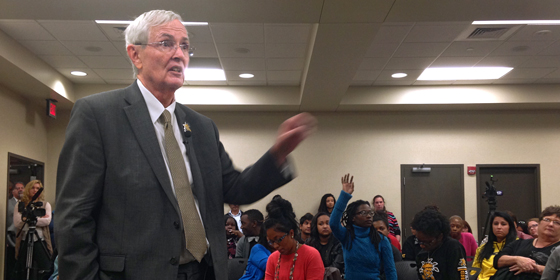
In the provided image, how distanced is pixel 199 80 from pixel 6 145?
3.24 meters

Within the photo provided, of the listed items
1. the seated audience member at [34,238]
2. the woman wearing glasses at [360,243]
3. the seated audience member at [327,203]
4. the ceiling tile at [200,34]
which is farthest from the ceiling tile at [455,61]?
the seated audience member at [34,238]

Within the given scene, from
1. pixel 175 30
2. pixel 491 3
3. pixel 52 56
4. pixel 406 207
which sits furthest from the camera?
pixel 406 207

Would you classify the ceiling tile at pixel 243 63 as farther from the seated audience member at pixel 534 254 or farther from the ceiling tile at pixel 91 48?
the seated audience member at pixel 534 254

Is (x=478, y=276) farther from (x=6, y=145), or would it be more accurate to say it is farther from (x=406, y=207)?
(x=6, y=145)

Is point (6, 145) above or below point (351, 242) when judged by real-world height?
above

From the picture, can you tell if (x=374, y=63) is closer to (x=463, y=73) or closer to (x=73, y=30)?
(x=463, y=73)

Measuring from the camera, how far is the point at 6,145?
8094 mm

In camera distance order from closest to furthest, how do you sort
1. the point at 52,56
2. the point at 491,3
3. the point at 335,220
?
the point at 335,220 → the point at 491,3 → the point at 52,56

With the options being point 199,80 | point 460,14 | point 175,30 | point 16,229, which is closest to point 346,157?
point 199,80

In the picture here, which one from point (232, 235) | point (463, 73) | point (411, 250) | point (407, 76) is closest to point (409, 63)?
point (407, 76)

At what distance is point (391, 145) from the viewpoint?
33.3 ft

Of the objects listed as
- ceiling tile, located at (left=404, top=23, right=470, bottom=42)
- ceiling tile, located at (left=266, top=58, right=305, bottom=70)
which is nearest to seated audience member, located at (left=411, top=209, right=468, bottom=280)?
ceiling tile, located at (left=404, top=23, right=470, bottom=42)

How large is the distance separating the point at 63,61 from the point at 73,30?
5.11 ft

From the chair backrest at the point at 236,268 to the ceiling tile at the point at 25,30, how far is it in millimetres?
3739
